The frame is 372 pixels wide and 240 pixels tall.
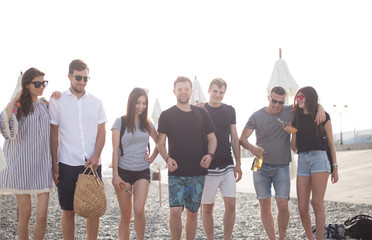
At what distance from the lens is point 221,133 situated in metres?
5.13

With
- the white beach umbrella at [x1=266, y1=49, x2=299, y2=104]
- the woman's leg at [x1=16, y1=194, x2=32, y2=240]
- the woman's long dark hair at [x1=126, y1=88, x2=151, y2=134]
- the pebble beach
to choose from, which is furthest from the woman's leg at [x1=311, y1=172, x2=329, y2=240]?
the white beach umbrella at [x1=266, y1=49, x2=299, y2=104]

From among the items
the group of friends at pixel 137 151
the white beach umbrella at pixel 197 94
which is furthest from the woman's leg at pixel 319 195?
the white beach umbrella at pixel 197 94

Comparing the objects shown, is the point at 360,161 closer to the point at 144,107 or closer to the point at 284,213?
the point at 284,213

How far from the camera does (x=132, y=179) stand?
470 centimetres

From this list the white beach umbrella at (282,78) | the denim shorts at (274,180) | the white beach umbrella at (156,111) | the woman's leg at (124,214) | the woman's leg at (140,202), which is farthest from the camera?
Result: the white beach umbrella at (156,111)

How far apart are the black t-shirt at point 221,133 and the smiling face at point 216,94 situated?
82mm

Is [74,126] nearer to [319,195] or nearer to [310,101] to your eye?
[310,101]

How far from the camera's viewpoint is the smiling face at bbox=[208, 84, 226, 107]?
512 centimetres

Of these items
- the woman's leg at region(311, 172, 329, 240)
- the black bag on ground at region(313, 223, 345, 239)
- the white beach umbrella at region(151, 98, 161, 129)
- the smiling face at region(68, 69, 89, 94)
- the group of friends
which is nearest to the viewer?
the group of friends

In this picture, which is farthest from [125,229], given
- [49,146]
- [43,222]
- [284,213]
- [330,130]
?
[330,130]

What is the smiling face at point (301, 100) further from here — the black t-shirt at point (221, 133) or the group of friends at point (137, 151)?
the black t-shirt at point (221, 133)

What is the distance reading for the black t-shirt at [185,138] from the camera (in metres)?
4.49

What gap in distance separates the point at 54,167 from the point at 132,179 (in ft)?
3.07

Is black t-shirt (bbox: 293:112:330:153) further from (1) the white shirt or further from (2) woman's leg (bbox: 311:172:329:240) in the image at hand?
(1) the white shirt
